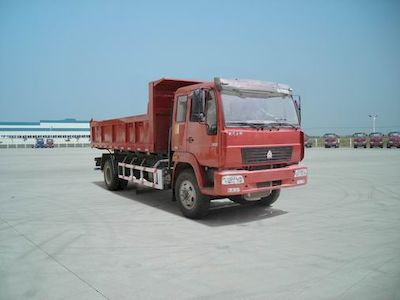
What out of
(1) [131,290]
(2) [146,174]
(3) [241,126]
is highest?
(3) [241,126]

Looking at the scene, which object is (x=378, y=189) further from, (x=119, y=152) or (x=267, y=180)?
(x=119, y=152)

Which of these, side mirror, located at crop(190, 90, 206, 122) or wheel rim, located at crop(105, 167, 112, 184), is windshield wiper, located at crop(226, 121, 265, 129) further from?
wheel rim, located at crop(105, 167, 112, 184)

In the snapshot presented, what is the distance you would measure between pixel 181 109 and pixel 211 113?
124cm

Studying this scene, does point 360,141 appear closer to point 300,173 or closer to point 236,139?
point 300,173

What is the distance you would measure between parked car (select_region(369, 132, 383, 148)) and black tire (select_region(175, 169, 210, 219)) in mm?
39533

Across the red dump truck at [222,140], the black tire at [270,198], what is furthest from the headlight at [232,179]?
the black tire at [270,198]

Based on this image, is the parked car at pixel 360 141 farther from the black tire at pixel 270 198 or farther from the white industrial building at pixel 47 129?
the white industrial building at pixel 47 129

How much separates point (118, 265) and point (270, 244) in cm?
234

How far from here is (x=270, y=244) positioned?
5.91 m

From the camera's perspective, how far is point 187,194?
798cm

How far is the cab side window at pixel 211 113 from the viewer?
23.3ft

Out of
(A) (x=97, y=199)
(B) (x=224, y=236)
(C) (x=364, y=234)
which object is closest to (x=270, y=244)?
(B) (x=224, y=236)

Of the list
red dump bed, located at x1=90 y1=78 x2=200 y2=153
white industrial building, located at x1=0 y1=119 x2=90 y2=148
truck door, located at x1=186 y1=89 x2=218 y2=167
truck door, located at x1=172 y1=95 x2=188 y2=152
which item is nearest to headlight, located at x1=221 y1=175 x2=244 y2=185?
truck door, located at x1=186 y1=89 x2=218 y2=167

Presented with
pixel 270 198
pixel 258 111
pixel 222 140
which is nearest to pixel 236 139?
pixel 222 140
